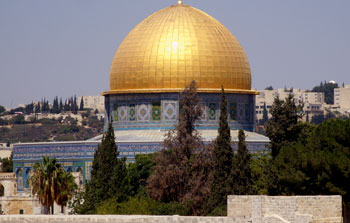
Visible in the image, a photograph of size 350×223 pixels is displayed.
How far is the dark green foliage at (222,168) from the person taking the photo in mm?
31984

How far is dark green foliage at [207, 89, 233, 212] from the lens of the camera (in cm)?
3198

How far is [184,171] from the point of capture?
34.7 meters

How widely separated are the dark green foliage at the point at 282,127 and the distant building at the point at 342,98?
11650 centimetres

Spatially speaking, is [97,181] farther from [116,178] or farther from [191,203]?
[191,203]

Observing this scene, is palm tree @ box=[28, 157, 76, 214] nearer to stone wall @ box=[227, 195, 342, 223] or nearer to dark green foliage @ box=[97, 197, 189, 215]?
dark green foliage @ box=[97, 197, 189, 215]

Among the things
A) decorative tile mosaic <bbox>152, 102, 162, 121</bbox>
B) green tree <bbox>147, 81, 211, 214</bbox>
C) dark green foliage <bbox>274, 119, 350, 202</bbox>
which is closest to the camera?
dark green foliage <bbox>274, 119, 350, 202</bbox>

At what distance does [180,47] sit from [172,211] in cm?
1454

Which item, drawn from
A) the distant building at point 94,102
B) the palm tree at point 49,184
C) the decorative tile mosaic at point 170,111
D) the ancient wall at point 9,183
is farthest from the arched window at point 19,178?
the distant building at point 94,102

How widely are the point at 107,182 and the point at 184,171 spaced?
92.3 inches

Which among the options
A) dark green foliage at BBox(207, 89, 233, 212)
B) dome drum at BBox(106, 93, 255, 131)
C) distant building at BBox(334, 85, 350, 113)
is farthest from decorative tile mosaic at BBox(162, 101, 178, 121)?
distant building at BBox(334, 85, 350, 113)

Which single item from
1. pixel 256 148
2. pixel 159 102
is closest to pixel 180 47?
pixel 159 102

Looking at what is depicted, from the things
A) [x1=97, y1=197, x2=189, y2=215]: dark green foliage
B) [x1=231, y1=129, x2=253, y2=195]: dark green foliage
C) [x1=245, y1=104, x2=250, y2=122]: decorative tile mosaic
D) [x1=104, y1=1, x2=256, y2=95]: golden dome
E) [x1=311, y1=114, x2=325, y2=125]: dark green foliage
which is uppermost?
[x1=104, y1=1, x2=256, y2=95]: golden dome

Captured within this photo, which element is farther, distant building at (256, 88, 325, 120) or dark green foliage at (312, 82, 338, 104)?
dark green foliage at (312, 82, 338, 104)

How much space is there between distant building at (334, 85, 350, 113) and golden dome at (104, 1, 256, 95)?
10505 centimetres
